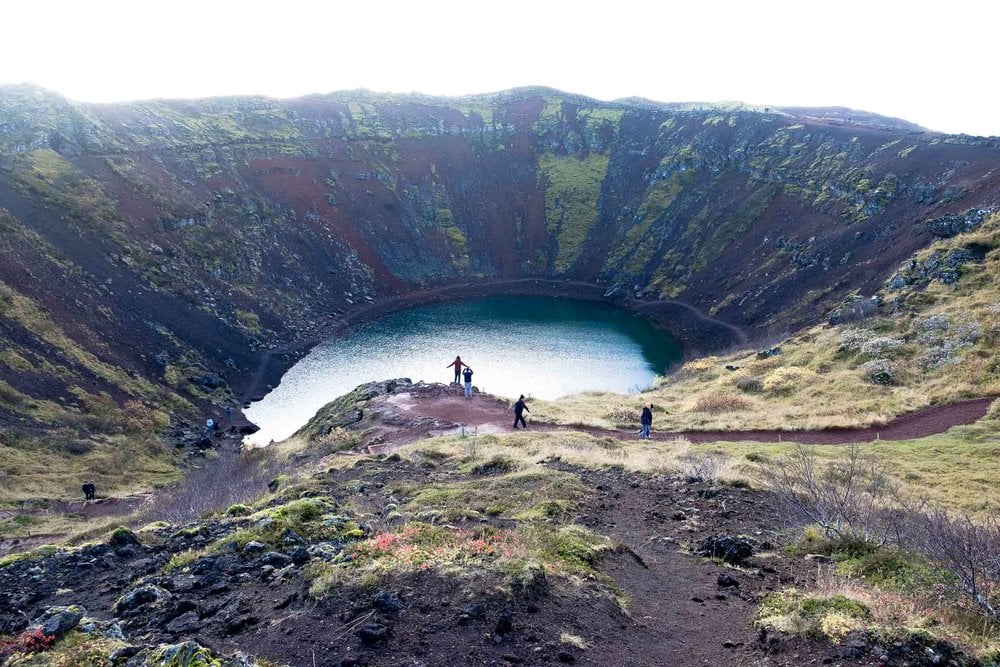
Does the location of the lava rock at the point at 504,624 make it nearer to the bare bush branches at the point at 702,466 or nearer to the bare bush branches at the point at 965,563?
the bare bush branches at the point at 965,563

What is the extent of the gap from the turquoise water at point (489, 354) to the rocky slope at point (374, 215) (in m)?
4.91

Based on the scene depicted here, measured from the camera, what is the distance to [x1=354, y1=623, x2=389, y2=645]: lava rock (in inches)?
299

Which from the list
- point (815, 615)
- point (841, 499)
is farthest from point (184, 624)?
point (841, 499)

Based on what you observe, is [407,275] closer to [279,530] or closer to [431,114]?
[431,114]

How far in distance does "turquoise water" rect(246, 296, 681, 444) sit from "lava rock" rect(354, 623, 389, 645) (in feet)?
116

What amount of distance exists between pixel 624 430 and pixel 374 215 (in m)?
58.3

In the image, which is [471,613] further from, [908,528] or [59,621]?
[908,528]

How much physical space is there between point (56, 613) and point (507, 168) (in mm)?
86912

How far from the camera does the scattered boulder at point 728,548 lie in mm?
10930

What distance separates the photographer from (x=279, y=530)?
11312mm

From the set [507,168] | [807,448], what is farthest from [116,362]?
[507,168]

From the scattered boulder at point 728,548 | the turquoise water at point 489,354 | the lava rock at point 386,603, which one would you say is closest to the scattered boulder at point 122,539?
the lava rock at point 386,603

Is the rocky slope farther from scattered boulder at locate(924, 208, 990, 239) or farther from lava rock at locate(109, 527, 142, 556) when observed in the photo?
lava rock at locate(109, 527, 142, 556)

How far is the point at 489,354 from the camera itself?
178 feet
